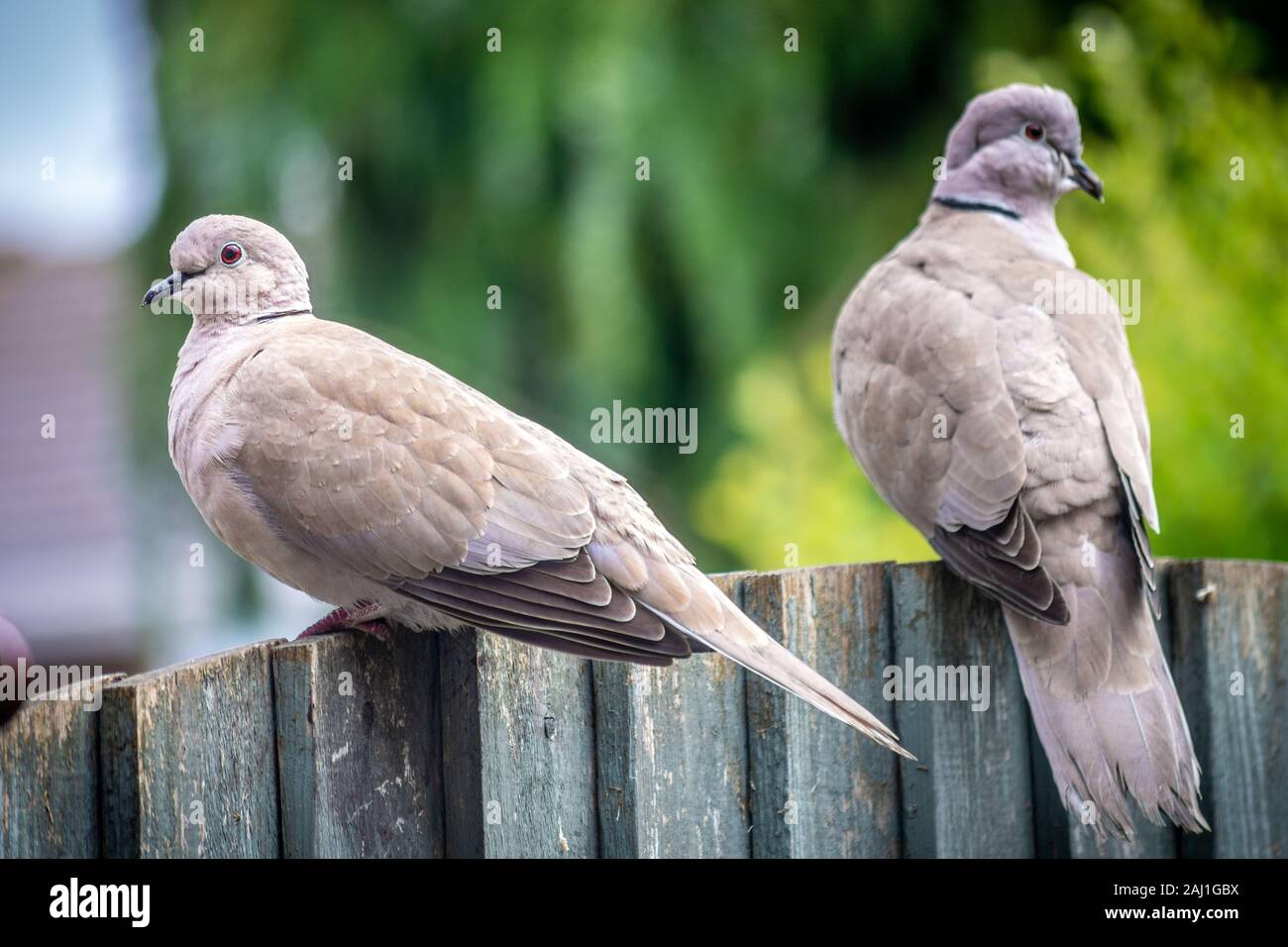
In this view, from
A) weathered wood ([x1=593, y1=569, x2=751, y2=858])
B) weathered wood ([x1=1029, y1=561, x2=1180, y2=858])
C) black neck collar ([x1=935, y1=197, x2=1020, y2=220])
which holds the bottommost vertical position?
weathered wood ([x1=1029, y1=561, x2=1180, y2=858])

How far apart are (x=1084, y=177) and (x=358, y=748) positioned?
2.44 m

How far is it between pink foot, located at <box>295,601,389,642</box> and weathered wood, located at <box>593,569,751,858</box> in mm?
381

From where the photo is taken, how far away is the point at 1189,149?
4594 mm

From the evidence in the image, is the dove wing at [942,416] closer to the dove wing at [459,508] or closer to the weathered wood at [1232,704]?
the weathered wood at [1232,704]

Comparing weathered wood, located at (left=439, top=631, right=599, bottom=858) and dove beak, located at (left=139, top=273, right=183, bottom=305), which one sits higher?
dove beak, located at (left=139, top=273, right=183, bottom=305)

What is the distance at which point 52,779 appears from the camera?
2.00 meters

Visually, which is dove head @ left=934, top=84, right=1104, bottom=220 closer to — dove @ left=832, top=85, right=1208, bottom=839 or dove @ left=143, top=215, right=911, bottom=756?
dove @ left=832, top=85, right=1208, bottom=839

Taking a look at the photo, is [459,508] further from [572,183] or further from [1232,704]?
[572,183]

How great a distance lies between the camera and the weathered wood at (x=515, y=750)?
2.29 meters

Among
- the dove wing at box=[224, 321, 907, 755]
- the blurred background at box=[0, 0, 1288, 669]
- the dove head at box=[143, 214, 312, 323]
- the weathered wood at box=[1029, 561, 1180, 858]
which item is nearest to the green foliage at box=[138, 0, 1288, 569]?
the blurred background at box=[0, 0, 1288, 669]

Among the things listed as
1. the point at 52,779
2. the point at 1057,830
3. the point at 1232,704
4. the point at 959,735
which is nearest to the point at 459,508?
the point at 52,779

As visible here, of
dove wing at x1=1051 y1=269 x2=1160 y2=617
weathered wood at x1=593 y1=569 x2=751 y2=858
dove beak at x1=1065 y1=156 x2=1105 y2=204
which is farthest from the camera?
dove beak at x1=1065 y1=156 x2=1105 y2=204

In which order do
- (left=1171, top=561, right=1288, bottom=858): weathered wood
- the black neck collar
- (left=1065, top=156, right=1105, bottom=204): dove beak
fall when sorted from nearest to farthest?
(left=1171, top=561, right=1288, bottom=858): weathered wood < (left=1065, top=156, right=1105, bottom=204): dove beak < the black neck collar

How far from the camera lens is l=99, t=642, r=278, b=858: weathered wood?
6.54ft
